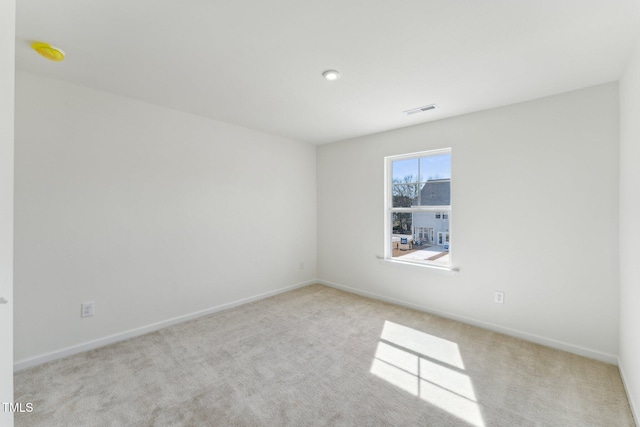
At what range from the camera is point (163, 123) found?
296 centimetres

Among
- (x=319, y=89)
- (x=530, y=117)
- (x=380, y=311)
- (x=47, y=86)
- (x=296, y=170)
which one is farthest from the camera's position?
(x=296, y=170)

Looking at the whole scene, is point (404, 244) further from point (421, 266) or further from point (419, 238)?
point (421, 266)

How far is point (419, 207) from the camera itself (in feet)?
11.8

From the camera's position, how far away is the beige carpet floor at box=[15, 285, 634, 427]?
1718 mm

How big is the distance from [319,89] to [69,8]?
1696mm

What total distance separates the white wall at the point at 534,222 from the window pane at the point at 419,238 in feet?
0.61

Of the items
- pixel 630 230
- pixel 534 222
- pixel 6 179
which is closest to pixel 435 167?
pixel 534 222

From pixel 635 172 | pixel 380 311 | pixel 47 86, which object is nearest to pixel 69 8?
pixel 47 86

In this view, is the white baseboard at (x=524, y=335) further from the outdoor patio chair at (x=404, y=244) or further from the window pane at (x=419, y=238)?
the outdoor patio chair at (x=404, y=244)

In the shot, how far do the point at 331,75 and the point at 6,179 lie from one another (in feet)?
6.57

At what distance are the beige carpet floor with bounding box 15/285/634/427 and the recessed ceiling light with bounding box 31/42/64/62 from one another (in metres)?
2.34

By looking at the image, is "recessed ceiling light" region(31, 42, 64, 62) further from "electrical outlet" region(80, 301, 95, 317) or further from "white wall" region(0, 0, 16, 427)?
"electrical outlet" region(80, 301, 95, 317)

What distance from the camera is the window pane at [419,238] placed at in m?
3.41

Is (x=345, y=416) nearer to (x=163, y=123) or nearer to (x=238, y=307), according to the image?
(x=238, y=307)
